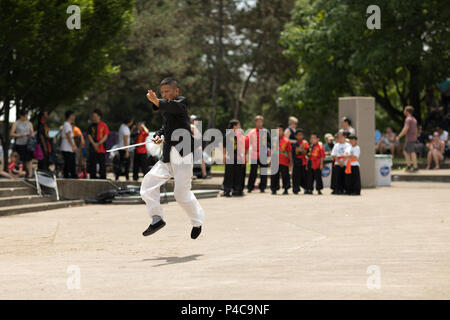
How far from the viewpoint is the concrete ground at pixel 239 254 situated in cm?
632

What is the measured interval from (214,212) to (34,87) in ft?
32.3

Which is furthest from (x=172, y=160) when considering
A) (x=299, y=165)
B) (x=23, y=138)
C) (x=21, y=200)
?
(x=23, y=138)

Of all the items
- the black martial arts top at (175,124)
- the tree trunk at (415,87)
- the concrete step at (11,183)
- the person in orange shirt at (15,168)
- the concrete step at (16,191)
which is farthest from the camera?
the tree trunk at (415,87)

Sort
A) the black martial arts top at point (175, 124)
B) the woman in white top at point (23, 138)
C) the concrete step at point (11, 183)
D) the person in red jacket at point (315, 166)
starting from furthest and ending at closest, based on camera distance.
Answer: the woman in white top at point (23, 138)
the person in red jacket at point (315, 166)
the concrete step at point (11, 183)
the black martial arts top at point (175, 124)

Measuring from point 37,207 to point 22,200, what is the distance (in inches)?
20.8

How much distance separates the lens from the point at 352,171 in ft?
58.2

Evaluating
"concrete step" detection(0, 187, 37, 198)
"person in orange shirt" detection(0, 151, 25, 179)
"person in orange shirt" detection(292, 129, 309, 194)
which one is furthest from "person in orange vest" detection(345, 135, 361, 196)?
"person in orange shirt" detection(0, 151, 25, 179)

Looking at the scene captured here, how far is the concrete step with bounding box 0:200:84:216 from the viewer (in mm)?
14198

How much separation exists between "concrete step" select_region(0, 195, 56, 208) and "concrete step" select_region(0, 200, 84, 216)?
0.18 m

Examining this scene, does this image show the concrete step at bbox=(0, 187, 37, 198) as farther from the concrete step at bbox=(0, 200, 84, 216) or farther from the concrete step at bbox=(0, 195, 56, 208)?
the concrete step at bbox=(0, 200, 84, 216)

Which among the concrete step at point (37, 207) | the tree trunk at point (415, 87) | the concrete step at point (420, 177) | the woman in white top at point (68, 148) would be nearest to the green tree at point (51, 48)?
the woman in white top at point (68, 148)

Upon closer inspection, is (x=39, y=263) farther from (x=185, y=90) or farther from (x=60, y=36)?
(x=185, y=90)

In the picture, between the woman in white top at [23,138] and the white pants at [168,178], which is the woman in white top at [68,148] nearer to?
the woman in white top at [23,138]
